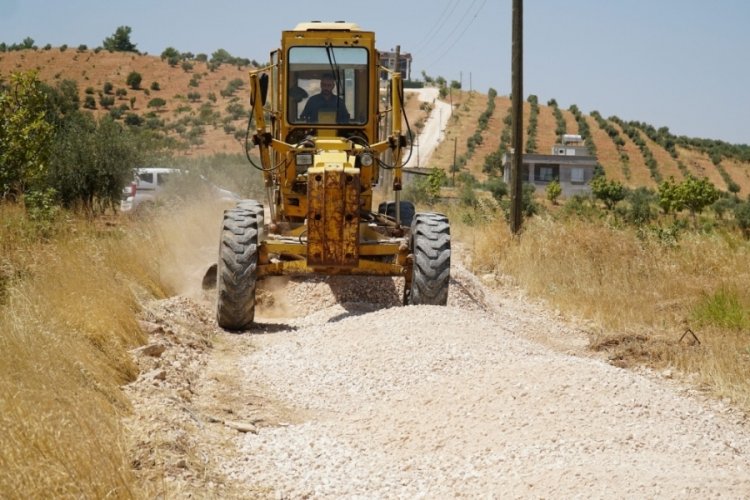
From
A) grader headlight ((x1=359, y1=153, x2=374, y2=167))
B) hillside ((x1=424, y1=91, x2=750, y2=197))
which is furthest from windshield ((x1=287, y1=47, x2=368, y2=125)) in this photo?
hillside ((x1=424, y1=91, x2=750, y2=197))

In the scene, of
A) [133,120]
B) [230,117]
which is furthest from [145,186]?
[230,117]

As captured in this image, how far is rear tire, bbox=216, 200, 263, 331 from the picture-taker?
10.7 meters

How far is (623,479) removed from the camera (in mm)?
5414

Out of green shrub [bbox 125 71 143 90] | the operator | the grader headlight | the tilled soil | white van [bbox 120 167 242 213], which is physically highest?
green shrub [bbox 125 71 143 90]

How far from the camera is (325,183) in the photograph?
35.2 feet

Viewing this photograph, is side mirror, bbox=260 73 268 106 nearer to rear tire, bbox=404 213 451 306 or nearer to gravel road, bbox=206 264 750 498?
rear tire, bbox=404 213 451 306

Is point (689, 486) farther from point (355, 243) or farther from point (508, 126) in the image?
point (508, 126)

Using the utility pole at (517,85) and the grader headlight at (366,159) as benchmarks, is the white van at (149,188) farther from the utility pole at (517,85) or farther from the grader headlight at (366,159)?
the grader headlight at (366,159)

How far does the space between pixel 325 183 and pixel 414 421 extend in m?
4.37

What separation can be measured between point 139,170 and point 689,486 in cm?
2020

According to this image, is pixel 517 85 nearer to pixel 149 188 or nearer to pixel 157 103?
pixel 149 188

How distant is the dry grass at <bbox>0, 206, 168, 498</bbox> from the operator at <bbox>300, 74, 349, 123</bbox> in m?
2.85

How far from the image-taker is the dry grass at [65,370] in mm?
4695

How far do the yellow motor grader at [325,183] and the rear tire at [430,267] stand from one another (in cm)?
1
